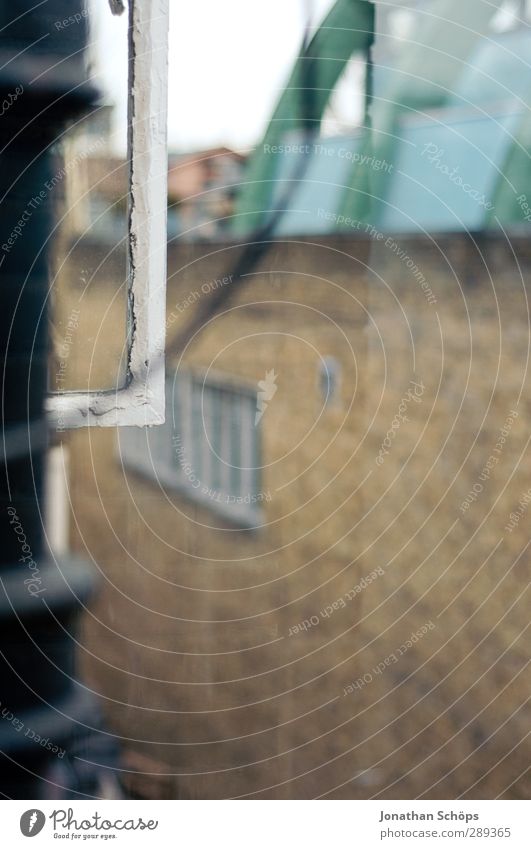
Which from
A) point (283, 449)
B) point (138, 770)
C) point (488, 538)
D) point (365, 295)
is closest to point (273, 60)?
point (365, 295)

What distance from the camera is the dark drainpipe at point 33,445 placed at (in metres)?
0.59

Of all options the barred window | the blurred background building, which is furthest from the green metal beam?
the barred window

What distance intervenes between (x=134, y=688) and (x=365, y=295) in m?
0.37

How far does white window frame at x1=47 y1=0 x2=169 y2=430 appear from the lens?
59 cm

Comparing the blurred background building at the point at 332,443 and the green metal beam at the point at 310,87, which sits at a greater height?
the green metal beam at the point at 310,87

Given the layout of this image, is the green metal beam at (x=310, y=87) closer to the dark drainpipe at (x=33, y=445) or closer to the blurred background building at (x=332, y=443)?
the blurred background building at (x=332, y=443)

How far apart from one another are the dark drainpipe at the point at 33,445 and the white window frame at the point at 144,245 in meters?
0.03

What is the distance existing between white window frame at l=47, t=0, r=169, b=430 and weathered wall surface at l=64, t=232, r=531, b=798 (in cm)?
4

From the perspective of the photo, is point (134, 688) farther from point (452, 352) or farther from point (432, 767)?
point (452, 352)

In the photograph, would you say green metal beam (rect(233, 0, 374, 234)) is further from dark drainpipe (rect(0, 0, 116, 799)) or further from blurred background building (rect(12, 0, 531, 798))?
dark drainpipe (rect(0, 0, 116, 799))

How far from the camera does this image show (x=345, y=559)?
695 millimetres

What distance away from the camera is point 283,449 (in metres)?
0.67

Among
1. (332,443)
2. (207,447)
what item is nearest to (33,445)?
(207,447)

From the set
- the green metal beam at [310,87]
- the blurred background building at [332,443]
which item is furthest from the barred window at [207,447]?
the green metal beam at [310,87]
